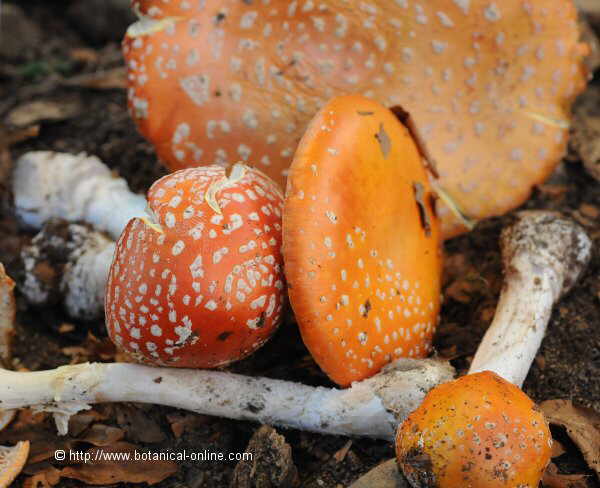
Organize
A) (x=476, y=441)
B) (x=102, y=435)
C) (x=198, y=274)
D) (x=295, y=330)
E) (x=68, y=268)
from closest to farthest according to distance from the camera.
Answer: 1. (x=476, y=441)
2. (x=198, y=274)
3. (x=102, y=435)
4. (x=295, y=330)
5. (x=68, y=268)

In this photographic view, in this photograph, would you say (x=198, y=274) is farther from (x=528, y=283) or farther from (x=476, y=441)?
(x=528, y=283)

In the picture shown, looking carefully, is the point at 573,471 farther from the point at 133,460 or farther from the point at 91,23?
the point at 91,23

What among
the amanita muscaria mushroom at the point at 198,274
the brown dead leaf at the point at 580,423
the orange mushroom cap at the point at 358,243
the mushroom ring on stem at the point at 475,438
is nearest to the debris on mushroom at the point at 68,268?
the amanita muscaria mushroom at the point at 198,274

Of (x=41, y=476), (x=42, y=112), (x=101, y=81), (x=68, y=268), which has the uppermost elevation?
(x=101, y=81)

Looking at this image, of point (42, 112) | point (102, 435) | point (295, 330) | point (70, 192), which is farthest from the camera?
point (42, 112)

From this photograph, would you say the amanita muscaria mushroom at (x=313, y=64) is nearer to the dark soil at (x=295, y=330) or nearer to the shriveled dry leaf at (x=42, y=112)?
the dark soil at (x=295, y=330)

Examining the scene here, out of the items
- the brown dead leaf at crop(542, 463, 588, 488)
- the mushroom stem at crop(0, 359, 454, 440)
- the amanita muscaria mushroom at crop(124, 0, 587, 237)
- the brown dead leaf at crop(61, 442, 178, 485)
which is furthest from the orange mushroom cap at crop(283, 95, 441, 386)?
the brown dead leaf at crop(61, 442, 178, 485)

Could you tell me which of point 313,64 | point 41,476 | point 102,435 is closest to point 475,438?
point 102,435
